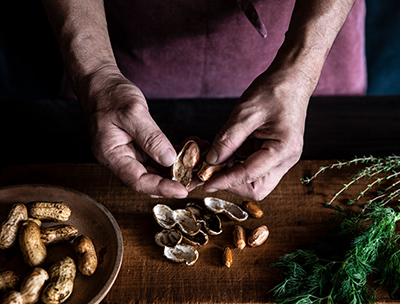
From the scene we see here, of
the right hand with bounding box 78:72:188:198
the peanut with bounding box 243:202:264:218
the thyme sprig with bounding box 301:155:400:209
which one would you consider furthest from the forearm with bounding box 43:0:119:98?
the thyme sprig with bounding box 301:155:400:209

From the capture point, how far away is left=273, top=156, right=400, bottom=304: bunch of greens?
1.05m

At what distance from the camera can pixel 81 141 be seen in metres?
1.49

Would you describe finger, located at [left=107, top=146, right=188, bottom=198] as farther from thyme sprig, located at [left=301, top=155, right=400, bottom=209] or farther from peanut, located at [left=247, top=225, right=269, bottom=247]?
thyme sprig, located at [left=301, top=155, right=400, bottom=209]

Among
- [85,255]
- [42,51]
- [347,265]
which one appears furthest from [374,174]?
[42,51]

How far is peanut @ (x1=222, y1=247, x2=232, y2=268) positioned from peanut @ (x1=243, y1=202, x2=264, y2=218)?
138 millimetres

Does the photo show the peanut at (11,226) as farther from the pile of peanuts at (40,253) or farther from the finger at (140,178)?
the finger at (140,178)

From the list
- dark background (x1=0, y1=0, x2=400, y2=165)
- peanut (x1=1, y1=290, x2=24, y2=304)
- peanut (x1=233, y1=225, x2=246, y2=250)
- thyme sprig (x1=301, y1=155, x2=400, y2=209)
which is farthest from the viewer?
dark background (x1=0, y1=0, x2=400, y2=165)

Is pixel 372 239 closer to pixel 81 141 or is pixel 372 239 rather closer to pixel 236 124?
pixel 236 124

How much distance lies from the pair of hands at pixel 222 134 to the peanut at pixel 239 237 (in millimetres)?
148

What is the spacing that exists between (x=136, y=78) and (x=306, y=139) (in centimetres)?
71

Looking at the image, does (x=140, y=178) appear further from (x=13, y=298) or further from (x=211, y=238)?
(x=13, y=298)

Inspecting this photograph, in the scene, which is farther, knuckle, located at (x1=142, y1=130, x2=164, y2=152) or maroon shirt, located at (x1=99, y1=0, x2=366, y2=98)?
maroon shirt, located at (x1=99, y1=0, x2=366, y2=98)

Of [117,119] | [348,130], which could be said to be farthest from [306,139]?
[117,119]

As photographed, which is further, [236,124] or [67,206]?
[67,206]
